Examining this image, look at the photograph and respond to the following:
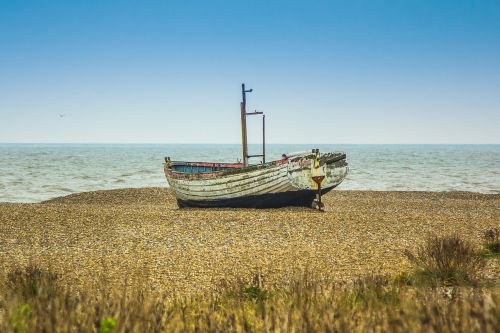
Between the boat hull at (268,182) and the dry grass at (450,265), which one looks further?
the boat hull at (268,182)

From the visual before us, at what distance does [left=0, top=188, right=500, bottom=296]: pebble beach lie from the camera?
336 inches

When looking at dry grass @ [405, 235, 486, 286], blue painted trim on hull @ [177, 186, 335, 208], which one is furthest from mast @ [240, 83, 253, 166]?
dry grass @ [405, 235, 486, 286]

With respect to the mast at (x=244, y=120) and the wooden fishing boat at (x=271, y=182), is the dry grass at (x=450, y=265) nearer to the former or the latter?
the wooden fishing boat at (x=271, y=182)

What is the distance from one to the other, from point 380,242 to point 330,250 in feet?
5.41

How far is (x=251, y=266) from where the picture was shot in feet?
30.0

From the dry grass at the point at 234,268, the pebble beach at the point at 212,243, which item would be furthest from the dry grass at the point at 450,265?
the pebble beach at the point at 212,243

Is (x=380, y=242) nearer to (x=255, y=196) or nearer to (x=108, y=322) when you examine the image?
(x=255, y=196)

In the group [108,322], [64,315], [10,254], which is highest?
[108,322]

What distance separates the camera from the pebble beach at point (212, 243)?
8.53 meters

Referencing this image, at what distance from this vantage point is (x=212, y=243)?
37.1 feet

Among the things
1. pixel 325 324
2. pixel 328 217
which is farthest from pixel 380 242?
pixel 325 324

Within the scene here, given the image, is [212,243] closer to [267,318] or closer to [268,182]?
[268,182]

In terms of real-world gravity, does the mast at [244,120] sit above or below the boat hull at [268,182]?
above

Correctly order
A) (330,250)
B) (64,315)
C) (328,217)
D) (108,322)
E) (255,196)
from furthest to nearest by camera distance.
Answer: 1. (255,196)
2. (328,217)
3. (330,250)
4. (64,315)
5. (108,322)
